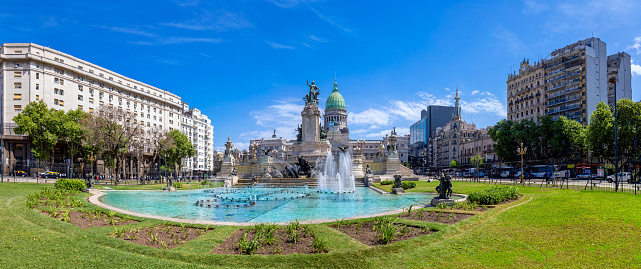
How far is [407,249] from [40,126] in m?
59.4

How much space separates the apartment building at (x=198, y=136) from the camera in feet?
352

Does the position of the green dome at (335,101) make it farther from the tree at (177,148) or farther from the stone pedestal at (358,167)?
the stone pedestal at (358,167)

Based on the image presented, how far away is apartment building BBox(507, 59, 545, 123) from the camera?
8419 centimetres

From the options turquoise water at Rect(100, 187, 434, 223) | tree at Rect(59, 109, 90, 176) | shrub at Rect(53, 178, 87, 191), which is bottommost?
turquoise water at Rect(100, 187, 434, 223)

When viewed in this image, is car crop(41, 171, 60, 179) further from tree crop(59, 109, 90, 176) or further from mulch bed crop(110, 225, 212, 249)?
mulch bed crop(110, 225, 212, 249)

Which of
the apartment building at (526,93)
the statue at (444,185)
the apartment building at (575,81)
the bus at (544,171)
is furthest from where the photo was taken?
the apartment building at (526,93)

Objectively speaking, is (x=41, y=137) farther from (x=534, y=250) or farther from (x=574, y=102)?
(x=574, y=102)

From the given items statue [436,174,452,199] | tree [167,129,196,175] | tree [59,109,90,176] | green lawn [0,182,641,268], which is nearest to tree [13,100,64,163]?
tree [59,109,90,176]

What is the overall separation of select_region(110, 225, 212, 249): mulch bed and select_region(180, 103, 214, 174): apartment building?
3638 inches

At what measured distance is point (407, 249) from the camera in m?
8.77

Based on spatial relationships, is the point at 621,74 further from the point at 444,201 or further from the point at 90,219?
the point at 90,219

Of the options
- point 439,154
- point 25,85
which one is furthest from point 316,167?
Answer: point 439,154

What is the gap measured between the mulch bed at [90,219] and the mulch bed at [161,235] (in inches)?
66.6

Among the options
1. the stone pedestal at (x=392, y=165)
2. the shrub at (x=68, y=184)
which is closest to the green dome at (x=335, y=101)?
the stone pedestal at (x=392, y=165)
